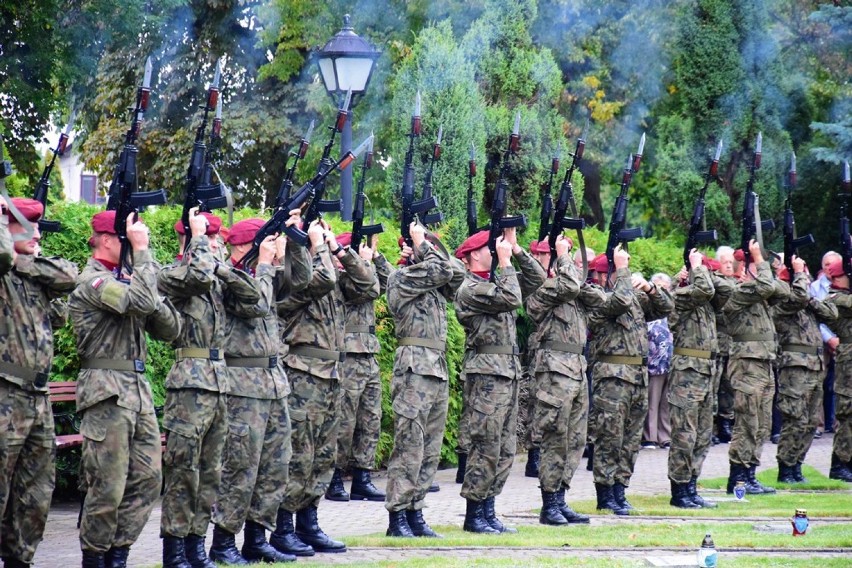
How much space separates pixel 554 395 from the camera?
444 inches

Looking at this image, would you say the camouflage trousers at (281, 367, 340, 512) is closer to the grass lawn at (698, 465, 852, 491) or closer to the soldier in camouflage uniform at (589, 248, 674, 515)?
the soldier in camouflage uniform at (589, 248, 674, 515)

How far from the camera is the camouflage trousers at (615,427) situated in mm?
12008

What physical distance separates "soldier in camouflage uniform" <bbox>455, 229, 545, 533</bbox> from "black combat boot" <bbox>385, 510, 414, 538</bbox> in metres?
0.67

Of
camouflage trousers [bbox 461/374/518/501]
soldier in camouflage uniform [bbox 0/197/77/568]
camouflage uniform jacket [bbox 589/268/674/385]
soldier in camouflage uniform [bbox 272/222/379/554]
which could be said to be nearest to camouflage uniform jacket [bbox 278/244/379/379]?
soldier in camouflage uniform [bbox 272/222/379/554]

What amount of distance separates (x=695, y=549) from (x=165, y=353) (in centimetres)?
486

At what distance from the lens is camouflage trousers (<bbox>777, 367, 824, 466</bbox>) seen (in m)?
14.4

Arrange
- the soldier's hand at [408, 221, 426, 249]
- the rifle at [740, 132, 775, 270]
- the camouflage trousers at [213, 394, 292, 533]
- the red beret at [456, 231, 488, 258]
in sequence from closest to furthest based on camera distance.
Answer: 1. the camouflage trousers at [213, 394, 292, 533]
2. the soldier's hand at [408, 221, 426, 249]
3. the red beret at [456, 231, 488, 258]
4. the rifle at [740, 132, 775, 270]

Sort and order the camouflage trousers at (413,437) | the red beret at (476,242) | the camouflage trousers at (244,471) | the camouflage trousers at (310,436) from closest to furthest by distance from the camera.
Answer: the camouflage trousers at (244,471)
the camouflage trousers at (310,436)
the camouflage trousers at (413,437)
the red beret at (476,242)

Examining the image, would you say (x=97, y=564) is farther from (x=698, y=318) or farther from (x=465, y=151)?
(x=465, y=151)

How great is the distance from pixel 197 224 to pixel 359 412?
14.8 feet

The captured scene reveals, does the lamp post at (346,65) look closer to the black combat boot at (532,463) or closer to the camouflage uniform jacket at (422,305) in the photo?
the camouflage uniform jacket at (422,305)

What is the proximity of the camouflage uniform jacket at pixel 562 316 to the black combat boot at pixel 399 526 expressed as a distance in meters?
1.92

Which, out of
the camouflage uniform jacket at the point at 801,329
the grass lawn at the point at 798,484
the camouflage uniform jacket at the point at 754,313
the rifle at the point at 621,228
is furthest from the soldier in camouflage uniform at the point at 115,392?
the camouflage uniform jacket at the point at 801,329

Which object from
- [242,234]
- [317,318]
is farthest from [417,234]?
[242,234]
